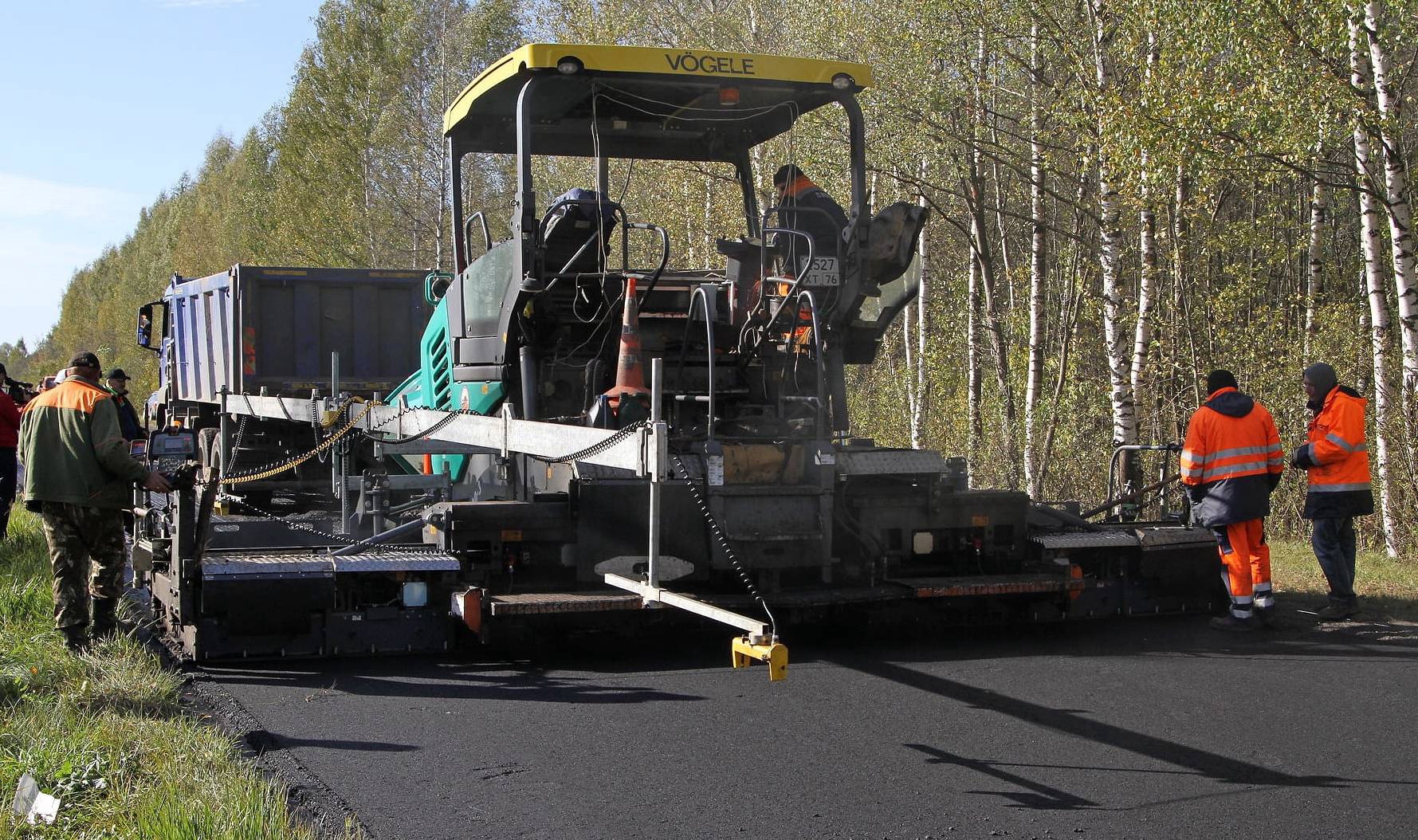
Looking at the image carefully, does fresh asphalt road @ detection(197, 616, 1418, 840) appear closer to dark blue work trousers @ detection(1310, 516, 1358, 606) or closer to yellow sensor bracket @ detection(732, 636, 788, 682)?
yellow sensor bracket @ detection(732, 636, 788, 682)

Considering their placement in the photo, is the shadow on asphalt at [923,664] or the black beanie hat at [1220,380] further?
the black beanie hat at [1220,380]

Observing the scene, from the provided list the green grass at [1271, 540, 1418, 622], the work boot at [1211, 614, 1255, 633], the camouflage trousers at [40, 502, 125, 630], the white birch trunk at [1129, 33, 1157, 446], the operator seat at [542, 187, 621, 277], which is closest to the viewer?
the camouflage trousers at [40, 502, 125, 630]

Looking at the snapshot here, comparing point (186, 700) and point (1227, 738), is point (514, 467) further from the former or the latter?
point (1227, 738)

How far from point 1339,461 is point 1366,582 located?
1.95 meters

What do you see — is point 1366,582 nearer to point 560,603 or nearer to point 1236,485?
point 1236,485

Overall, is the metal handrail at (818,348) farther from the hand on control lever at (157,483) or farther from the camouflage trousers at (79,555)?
the camouflage trousers at (79,555)

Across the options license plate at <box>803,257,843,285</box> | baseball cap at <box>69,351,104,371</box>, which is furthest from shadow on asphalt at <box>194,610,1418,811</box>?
license plate at <box>803,257,843,285</box>

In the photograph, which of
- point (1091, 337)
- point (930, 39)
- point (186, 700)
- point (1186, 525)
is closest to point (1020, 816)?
point (186, 700)

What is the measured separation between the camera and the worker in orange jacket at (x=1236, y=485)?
308 inches

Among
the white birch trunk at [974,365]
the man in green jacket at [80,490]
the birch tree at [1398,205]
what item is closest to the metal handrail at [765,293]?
the man in green jacket at [80,490]

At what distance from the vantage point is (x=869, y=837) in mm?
4148

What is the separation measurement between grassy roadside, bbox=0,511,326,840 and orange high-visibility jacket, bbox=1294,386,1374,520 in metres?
6.33

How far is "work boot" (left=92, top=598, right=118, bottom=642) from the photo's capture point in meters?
6.97

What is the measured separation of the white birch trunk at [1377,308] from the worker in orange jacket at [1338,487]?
3605 millimetres
